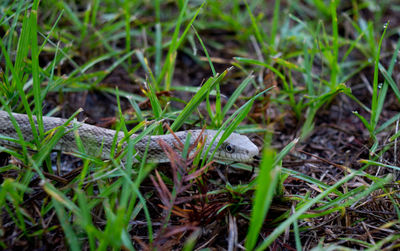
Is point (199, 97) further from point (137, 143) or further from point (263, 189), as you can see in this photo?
point (263, 189)

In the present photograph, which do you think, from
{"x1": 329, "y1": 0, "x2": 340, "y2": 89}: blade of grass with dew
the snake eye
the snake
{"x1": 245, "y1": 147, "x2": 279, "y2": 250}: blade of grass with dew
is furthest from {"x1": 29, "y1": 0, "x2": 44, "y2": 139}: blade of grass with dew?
{"x1": 329, "y1": 0, "x2": 340, "y2": 89}: blade of grass with dew

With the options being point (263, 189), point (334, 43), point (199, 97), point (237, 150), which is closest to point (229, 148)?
point (237, 150)

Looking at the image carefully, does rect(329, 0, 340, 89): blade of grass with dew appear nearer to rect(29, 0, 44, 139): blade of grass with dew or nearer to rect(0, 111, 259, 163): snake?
rect(0, 111, 259, 163): snake

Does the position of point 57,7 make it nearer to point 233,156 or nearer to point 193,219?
point 233,156

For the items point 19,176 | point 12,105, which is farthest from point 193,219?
point 12,105

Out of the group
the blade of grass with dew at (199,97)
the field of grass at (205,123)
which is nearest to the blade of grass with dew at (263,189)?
the field of grass at (205,123)
